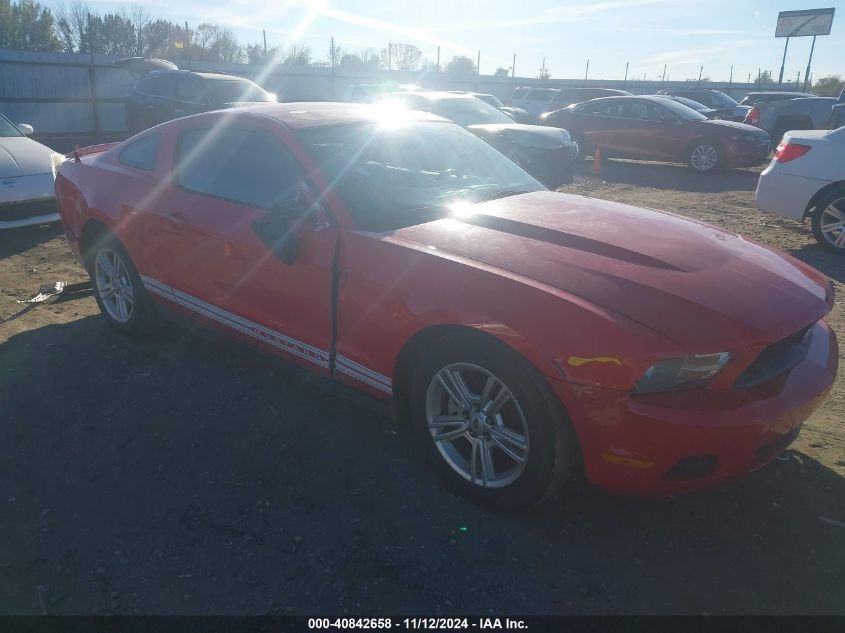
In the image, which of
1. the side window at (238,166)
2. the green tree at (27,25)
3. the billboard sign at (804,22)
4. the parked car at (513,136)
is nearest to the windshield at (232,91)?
the parked car at (513,136)

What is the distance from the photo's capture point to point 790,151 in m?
6.99

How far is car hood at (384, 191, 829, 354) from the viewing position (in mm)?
2387

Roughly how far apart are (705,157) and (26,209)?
12219 millimetres

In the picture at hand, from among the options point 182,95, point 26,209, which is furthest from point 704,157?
point 26,209

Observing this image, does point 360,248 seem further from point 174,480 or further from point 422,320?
point 174,480

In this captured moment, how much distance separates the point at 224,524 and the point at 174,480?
0.46 meters

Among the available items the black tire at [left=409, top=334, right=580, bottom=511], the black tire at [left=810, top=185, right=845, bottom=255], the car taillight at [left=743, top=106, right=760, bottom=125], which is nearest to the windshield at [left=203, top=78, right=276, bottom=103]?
the black tire at [left=810, top=185, right=845, bottom=255]

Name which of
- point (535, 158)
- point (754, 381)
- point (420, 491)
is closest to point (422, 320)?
point (420, 491)

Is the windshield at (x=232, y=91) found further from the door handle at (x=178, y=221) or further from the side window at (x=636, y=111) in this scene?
the door handle at (x=178, y=221)

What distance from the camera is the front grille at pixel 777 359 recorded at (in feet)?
8.00

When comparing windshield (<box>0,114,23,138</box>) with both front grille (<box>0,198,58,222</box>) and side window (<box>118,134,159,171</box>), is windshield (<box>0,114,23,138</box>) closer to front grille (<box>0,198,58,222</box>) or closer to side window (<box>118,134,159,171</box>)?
front grille (<box>0,198,58,222</box>)

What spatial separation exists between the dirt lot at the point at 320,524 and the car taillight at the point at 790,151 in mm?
4291

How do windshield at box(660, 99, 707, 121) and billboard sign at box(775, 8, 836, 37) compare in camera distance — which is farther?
billboard sign at box(775, 8, 836, 37)

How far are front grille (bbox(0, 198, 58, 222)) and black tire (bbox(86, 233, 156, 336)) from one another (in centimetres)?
304
